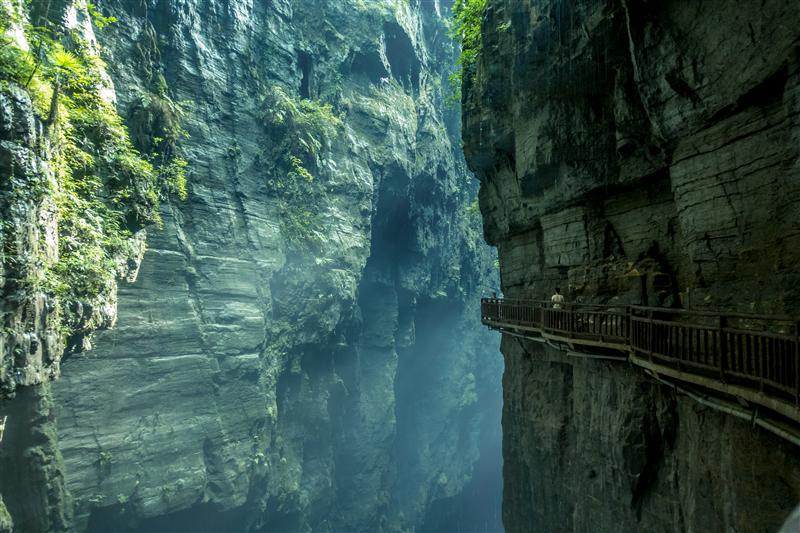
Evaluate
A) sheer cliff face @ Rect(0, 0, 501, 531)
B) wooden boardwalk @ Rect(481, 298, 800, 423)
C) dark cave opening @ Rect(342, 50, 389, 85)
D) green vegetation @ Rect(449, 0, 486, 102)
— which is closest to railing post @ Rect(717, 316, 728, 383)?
wooden boardwalk @ Rect(481, 298, 800, 423)

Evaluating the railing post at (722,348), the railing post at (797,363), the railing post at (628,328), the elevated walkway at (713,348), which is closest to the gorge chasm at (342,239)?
the elevated walkway at (713,348)

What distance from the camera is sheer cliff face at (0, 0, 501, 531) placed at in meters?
19.1

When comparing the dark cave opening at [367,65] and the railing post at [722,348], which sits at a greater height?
the dark cave opening at [367,65]

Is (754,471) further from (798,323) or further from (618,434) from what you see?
(618,434)

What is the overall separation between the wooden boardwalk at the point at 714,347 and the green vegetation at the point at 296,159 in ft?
59.2

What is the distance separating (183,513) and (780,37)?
27.8m

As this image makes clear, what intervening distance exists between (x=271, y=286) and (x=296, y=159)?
A: 8.05 m

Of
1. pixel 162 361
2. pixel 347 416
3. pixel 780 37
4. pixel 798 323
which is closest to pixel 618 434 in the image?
pixel 798 323

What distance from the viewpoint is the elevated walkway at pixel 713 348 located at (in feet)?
16.5

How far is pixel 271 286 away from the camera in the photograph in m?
25.5

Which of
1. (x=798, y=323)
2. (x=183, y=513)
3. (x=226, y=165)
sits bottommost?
(x=183, y=513)

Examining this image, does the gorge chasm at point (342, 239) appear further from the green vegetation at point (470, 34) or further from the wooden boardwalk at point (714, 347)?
the wooden boardwalk at point (714, 347)

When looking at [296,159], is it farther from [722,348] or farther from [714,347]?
[722,348]

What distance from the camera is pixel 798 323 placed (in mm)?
4570
